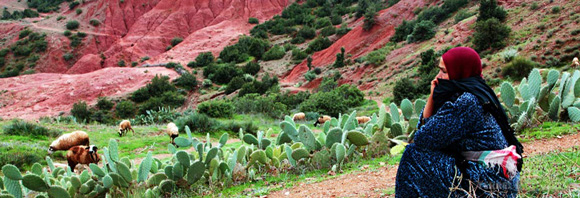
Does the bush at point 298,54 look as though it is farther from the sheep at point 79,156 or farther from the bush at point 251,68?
the sheep at point 79,156

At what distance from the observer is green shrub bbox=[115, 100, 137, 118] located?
2605cm

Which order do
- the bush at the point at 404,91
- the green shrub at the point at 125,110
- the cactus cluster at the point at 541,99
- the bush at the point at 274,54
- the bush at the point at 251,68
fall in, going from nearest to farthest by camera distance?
the cactus cluster at the point at 541,99 → the bush at the point at 404,91 → the green shrub at the point at 125,110 → the bush at the point at 251,68 → the bush at the point at 274,54

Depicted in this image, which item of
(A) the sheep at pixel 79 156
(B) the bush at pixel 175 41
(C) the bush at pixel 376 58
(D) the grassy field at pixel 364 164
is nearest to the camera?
(D) the grassy field at pixel 364 164

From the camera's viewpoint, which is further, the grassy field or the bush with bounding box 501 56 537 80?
the bush with bounding box 501 56 537 80

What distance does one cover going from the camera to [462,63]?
7.62 feet

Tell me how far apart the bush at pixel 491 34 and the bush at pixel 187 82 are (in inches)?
857

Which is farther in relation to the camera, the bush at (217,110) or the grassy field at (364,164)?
the bush at (217,110)

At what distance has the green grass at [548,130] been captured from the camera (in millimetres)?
5059

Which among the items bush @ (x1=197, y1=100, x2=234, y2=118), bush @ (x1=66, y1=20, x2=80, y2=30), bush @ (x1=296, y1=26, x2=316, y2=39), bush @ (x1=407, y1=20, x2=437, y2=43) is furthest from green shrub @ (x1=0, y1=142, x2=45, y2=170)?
bush @ (x1=66, y1=20, x2=80, y2=30)

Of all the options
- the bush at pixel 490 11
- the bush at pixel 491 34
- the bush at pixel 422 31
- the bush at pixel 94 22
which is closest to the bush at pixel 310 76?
the bush at pixel 422 31

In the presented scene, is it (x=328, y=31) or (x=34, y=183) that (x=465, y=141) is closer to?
(x=34, y=183)

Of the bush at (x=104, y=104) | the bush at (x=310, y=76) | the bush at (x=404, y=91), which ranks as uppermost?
the bush at (x=404, y=91)

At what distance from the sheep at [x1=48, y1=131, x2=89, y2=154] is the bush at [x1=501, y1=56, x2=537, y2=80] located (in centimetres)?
1605

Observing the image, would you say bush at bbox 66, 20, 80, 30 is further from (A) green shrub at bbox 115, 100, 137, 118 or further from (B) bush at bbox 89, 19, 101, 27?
(A) green shrub at bbox 115, 100, 137, 118
